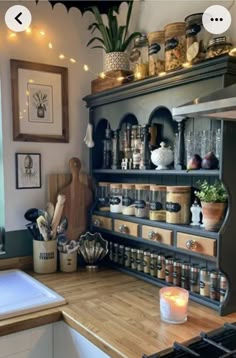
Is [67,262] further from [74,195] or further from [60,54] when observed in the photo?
[60,54]

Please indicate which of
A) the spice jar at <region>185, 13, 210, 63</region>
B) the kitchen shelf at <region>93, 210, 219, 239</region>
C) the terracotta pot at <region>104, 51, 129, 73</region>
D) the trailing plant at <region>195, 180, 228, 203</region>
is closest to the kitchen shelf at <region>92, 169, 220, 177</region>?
the trailing plant at <region>195, 180, 228, 203</region>

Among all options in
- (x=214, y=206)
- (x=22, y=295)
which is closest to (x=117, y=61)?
(x=214, y=206)

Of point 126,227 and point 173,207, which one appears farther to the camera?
point 126,227

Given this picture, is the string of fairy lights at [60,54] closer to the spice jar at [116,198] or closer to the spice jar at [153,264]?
the spice jar at [116,198]

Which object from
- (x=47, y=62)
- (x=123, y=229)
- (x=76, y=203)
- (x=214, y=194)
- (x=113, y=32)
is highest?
(x=113, y=32)

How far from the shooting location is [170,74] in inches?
62.5

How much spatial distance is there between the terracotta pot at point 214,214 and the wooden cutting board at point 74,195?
36.1 inches

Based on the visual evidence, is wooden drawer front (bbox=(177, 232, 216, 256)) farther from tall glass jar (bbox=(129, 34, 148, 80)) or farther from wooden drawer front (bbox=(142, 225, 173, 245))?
tall glass jar (bbox=(129, 34, 148, 80))

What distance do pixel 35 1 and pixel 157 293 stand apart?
1692 millimetres

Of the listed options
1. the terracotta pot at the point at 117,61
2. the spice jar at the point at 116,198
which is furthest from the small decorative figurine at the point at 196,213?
the terracotta pot at the point at 117,61

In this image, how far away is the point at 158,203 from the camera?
1.75m

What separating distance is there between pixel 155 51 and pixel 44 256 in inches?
47.6

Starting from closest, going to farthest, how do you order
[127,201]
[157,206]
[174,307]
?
[174,307]
[157,206]
[127,201]

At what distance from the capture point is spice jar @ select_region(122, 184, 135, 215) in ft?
6.34
